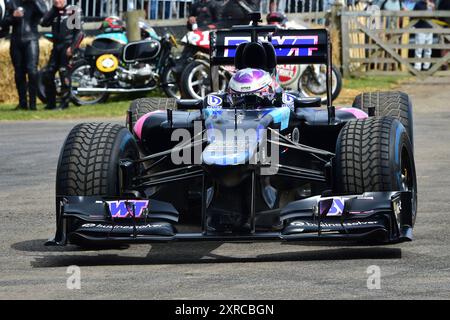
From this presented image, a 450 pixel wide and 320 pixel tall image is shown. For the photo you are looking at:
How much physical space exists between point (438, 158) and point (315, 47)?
3.96 m

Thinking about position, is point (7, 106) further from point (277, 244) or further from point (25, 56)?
point (277, 244)

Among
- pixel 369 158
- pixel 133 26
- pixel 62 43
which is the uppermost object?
pixel 369 158

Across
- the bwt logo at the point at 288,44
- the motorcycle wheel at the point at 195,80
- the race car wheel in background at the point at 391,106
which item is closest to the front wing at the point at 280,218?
the race car wheel in background at the point at 391,106

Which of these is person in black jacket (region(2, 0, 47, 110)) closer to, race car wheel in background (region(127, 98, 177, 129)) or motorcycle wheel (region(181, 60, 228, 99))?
motorcycle wheel (region(181, 60, 228, 99))

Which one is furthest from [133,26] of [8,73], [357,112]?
[357,112]

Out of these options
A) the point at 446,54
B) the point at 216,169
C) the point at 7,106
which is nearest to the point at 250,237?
the point at 216,169

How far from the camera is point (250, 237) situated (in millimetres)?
8555

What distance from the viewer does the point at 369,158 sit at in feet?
29.2

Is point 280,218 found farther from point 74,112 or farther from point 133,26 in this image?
point 133,26

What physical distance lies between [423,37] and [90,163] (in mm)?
16377

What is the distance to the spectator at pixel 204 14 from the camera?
2233cm

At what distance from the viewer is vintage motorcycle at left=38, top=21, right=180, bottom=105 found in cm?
2134

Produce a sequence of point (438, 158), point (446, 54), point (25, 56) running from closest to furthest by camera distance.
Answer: point (438, 158), point (25, 56), point (446, 54)

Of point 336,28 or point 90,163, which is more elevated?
point 90,163
